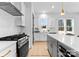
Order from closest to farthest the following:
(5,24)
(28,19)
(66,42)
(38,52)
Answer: (66,42) < (5,24) < (38,52) < (28,19)

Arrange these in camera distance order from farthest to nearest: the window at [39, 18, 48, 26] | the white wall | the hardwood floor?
the window at [39, 18, 48, 26], the hardwood floor, the white wall

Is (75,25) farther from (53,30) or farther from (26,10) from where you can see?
(26,10)

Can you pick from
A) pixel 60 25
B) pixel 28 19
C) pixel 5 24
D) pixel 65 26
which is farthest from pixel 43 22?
pixel 5 24

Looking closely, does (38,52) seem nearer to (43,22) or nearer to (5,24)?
(5,24)

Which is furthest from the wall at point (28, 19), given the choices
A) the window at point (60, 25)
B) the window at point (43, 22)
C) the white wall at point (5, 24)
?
the window at point (60, 25)

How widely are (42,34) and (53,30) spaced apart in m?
1.19

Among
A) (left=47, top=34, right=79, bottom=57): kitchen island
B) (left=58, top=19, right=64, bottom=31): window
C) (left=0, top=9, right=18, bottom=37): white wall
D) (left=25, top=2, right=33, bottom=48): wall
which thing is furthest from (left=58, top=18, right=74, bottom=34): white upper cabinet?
(left=0, top=9, right=18, bottom=37): white wall

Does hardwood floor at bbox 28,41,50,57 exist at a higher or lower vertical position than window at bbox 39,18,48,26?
lower

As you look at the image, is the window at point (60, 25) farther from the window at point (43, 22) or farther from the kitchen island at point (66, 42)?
the kitchen island at point (66, 42)

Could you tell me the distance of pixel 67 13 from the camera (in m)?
11.7

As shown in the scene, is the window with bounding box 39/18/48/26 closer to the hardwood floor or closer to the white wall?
the hardwood floor

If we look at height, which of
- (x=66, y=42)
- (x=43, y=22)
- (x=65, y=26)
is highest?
(x=43, y=22)

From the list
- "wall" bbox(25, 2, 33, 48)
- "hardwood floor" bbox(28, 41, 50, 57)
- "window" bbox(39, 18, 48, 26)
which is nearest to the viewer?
"hardwood floor" bbox(28, 41, 50, 57)

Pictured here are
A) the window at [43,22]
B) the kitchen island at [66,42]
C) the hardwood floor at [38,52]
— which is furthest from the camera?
the window at [43,22]
